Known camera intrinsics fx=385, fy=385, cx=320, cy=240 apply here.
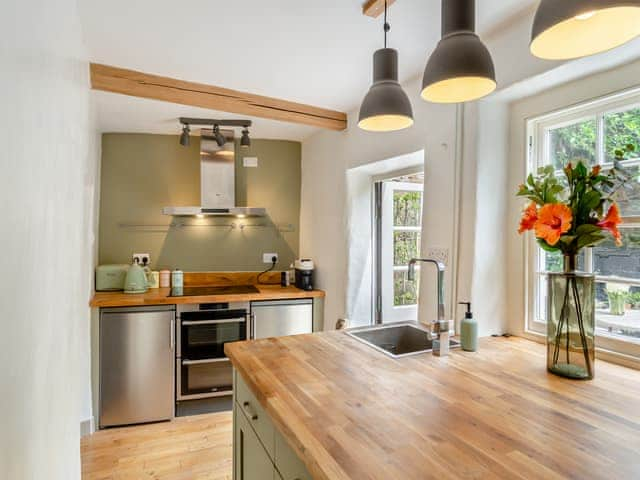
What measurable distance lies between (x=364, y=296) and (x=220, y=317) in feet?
3.70

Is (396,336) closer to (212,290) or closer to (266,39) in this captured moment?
(266,39)

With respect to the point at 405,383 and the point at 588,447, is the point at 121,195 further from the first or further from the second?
the point at 588,447

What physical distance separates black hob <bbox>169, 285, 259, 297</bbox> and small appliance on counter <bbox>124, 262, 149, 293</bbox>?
23 cm

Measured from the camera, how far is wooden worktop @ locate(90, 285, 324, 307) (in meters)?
2.74

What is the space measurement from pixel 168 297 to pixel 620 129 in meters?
2.80

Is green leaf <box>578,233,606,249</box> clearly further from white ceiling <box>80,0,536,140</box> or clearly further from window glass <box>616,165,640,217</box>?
white ceiling <box>80,0,536,140</box>

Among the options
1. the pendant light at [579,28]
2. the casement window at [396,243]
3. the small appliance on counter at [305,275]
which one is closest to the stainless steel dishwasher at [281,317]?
the small appliance on counter at [305,275]

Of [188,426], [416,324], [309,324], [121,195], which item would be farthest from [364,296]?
[121,195]

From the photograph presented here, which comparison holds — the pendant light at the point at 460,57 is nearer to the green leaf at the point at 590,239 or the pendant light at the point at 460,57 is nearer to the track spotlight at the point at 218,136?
the green leaf at the point at 590,239

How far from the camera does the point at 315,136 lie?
350 cm

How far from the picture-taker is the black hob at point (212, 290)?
3051 millimetres

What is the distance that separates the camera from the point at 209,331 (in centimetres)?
299

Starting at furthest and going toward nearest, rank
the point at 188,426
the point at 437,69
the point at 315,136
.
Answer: the point at 315,136 → the point at 188,426 → the point at 437,69

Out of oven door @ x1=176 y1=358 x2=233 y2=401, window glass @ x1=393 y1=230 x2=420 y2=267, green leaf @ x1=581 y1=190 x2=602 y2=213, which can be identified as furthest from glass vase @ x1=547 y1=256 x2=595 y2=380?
oven door @ x1=176 y1=358 x2=233 y2=401
